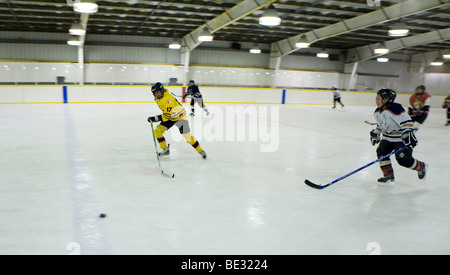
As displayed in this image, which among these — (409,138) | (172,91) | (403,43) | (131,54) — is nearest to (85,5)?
(409,138)

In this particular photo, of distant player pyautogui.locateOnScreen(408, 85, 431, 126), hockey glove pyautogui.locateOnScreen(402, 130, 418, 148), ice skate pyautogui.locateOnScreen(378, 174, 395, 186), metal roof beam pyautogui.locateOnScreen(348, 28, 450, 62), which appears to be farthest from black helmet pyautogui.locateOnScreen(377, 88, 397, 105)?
metal roof beam pyautogui.locateOnScreen(348, 28, 450, 62)

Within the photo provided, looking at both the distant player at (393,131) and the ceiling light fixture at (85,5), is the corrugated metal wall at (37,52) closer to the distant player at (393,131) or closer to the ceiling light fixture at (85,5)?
the ceiling light fixture at (85,5)

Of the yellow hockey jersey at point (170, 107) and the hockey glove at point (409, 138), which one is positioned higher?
the yellow hockey jersey at point (170, 107)

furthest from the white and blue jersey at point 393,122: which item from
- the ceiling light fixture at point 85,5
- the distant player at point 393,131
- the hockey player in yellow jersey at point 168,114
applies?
the ceiling light fixture at point 85,5

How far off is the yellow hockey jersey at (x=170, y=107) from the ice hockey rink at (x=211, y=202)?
0.71 metres

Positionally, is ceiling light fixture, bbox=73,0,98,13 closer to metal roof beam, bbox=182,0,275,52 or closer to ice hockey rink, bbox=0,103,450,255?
ice hockey rink, bbox=0,103,450,255

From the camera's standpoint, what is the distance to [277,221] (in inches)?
118

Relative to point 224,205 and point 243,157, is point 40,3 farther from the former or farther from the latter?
point 224,205

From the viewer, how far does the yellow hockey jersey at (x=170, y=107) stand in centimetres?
496

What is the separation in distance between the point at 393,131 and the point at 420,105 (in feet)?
17.3

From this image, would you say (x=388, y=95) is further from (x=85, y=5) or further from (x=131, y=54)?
(x=131, y=54)

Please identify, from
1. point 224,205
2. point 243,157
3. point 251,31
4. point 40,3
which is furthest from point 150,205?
point 251,31

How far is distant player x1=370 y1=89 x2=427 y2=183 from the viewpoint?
3.79 meters
